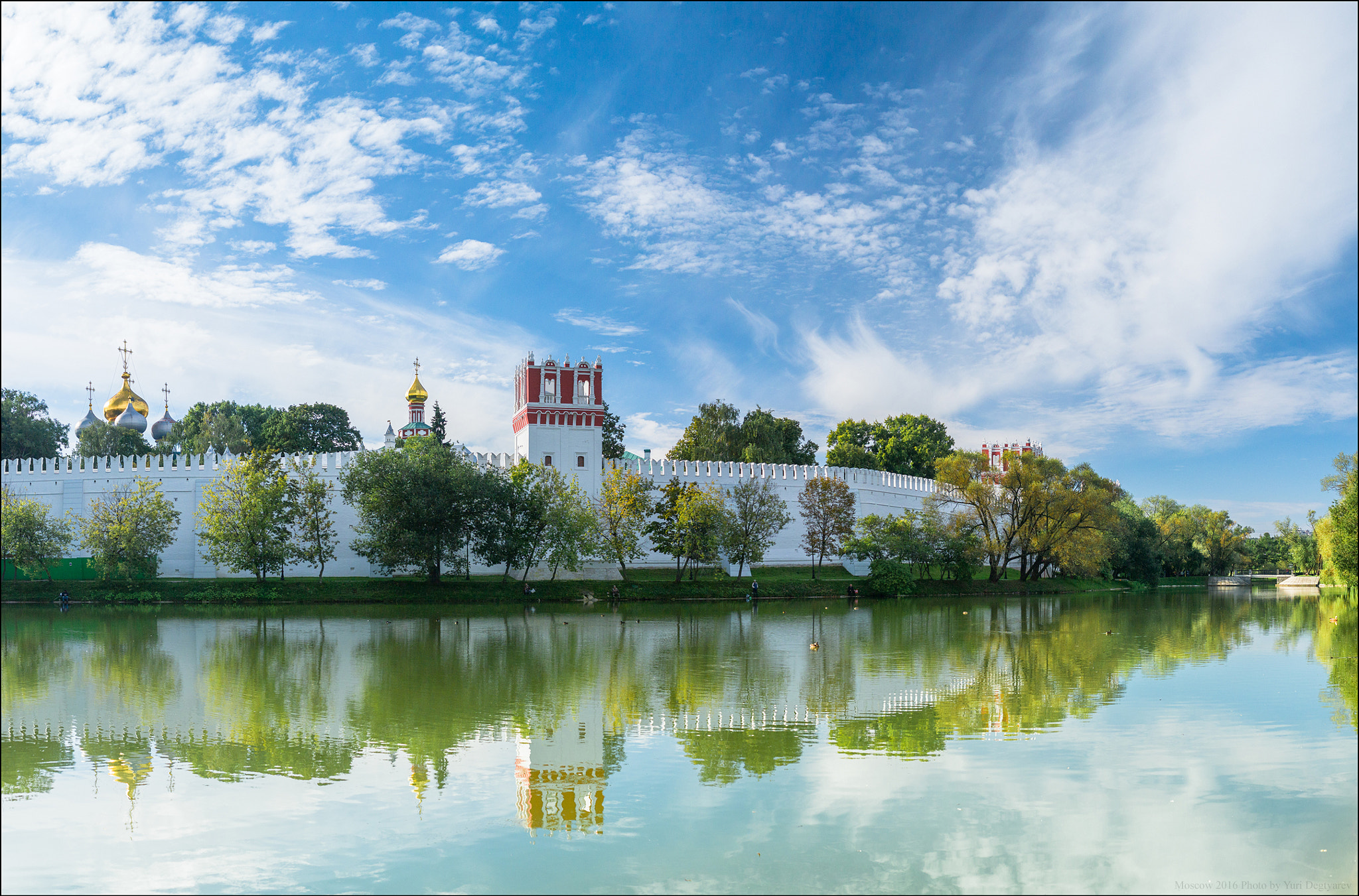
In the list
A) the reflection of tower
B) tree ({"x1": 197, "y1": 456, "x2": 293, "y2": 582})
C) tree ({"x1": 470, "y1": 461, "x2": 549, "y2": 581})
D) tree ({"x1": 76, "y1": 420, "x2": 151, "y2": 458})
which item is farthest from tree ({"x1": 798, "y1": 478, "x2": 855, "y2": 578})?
tree ({"x1": 76, "y1": 420, "x2": 151, "y2": 458})

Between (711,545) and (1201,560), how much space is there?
153ft

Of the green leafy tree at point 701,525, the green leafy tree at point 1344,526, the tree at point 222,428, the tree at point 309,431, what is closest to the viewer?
the green leafy tree at point 1344,526

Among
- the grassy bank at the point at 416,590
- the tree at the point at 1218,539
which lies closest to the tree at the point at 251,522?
the grassy bank at the point at 416,590

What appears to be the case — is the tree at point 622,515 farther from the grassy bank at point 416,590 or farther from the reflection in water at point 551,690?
the reflection in water at point 551,690

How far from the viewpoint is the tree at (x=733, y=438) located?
56.9 meters

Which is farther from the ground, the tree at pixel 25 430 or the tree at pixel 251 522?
the tree at pixel 25 430

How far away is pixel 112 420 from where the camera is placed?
6047cm

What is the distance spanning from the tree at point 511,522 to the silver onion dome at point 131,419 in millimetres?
35717

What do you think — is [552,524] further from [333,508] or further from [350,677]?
[350,677]

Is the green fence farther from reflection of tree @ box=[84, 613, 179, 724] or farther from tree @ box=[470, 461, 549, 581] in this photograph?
reflection of tree @ box=[84, 613, 179, 724]

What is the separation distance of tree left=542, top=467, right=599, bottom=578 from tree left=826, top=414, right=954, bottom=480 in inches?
1050

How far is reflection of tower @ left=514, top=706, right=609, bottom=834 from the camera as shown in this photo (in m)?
6.69

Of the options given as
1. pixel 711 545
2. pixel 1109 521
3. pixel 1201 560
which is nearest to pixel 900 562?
pixel 711 545

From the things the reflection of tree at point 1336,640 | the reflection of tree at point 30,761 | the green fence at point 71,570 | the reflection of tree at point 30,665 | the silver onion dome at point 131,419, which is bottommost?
the reflection of tree at point 1336,640
